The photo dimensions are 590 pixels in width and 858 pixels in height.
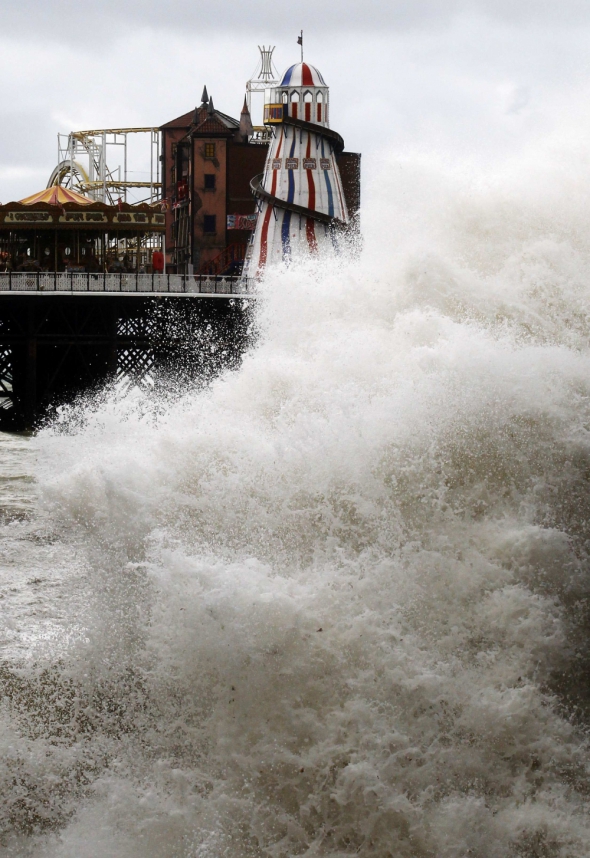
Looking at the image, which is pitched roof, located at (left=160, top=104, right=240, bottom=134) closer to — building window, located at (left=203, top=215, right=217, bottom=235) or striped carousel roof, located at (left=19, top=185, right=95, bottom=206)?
building window, located at (left=203, top=215, right=217, bottom=235)

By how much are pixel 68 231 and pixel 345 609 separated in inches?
1095

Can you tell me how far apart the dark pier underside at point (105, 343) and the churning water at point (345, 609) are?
14629 mm

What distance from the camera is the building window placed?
143 ft

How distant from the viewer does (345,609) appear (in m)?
6.48

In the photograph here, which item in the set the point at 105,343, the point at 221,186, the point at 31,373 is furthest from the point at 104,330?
the point at 221,186

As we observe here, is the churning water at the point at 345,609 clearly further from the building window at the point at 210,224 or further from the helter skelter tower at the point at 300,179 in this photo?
the building window at the point at 210,224

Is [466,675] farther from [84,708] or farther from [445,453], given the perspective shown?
[84,708]

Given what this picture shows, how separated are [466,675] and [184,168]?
1772 inches

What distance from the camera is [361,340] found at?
8.46 m

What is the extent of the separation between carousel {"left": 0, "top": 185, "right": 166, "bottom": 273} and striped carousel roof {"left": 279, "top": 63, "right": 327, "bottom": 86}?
727cm

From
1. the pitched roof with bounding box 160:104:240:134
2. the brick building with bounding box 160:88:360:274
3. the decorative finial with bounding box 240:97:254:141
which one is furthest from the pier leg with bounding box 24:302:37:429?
the decorative finial with bounding box 240:97:254:141

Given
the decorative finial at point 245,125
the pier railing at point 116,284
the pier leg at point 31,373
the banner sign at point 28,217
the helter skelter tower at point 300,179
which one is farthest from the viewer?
the decorative finial at point 245,125

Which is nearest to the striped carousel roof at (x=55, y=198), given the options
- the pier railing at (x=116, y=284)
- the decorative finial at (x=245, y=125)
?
the pier railing at (x=116, y=284)

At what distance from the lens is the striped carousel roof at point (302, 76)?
2622cm
